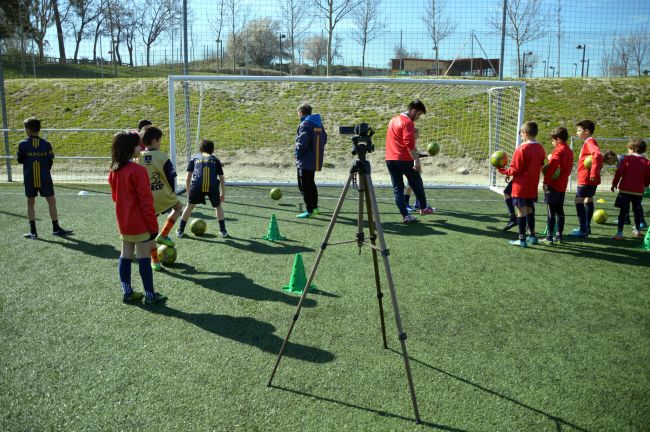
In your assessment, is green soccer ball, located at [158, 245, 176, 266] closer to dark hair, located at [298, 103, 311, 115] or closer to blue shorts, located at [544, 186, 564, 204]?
dark hair, located at [298, 103, 311, 115]

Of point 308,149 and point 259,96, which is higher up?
point 259,96

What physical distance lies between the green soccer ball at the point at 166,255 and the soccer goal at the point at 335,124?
9.61 metres

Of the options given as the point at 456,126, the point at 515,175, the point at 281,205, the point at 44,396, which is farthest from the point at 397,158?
the point at 456,126

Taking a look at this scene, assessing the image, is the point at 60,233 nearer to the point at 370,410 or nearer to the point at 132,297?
the point at 132,297

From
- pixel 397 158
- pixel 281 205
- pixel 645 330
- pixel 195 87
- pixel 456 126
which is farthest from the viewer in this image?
pixel 195 87

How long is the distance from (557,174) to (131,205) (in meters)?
5.88

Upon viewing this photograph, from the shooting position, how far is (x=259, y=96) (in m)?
20.4

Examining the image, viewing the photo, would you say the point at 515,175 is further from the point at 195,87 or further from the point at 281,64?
the point at 281,64

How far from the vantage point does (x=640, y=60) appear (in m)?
25.6

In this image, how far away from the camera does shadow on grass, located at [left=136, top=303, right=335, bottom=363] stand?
4281 millimetres

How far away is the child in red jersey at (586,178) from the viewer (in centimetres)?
817

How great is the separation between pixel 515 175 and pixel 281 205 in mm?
4966

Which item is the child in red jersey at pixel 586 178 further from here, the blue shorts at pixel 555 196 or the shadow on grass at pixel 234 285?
the shadow on grass at pixel 234 285

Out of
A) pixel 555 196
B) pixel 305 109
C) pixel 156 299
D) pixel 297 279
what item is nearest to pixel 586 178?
pixel 555 196
